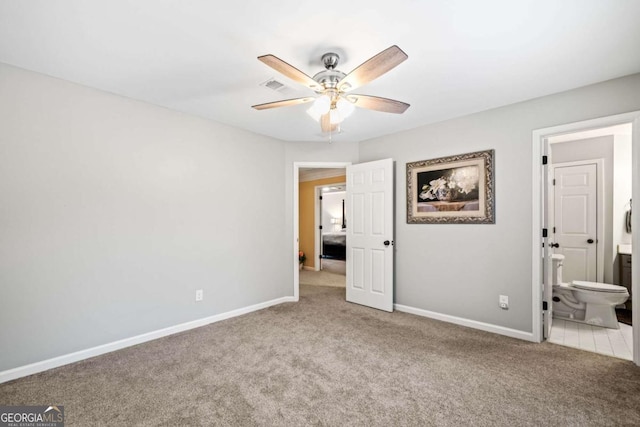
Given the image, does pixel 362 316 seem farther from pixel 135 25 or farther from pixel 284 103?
pixel 135 25

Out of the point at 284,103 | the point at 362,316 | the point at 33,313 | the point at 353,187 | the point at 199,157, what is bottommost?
the point at 362,316

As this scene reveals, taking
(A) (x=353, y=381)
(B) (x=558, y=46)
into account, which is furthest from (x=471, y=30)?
(A) (x=353, y=381)

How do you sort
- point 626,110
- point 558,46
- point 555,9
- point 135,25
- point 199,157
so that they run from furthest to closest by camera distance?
point 199,157 → point 626,110 → point 558,46 → point 135,25 → point 555,9

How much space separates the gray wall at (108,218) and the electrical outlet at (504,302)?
9.63ft

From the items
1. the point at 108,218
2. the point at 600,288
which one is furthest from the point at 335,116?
the point at 600,288

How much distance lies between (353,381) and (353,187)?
2.65 meters

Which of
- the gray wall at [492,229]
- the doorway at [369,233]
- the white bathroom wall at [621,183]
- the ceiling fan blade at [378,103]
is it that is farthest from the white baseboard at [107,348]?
the white bathroom wall at [621,183]

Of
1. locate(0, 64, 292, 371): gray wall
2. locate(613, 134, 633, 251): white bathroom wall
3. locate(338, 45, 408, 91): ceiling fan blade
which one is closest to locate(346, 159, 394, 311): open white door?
locate(0, 64, 292, 371): gray wall

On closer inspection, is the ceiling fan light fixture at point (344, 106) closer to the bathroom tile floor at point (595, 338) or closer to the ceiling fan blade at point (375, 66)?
the ceiling fan blade at point (375, 66)

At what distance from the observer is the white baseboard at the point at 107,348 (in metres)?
2.18

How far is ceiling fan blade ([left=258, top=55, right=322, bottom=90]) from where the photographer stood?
1.63 meters

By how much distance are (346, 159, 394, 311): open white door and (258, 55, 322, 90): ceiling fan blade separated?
6.86 ft

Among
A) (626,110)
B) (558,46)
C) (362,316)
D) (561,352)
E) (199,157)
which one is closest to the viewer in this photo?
(558,46)

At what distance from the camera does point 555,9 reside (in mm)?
1641
